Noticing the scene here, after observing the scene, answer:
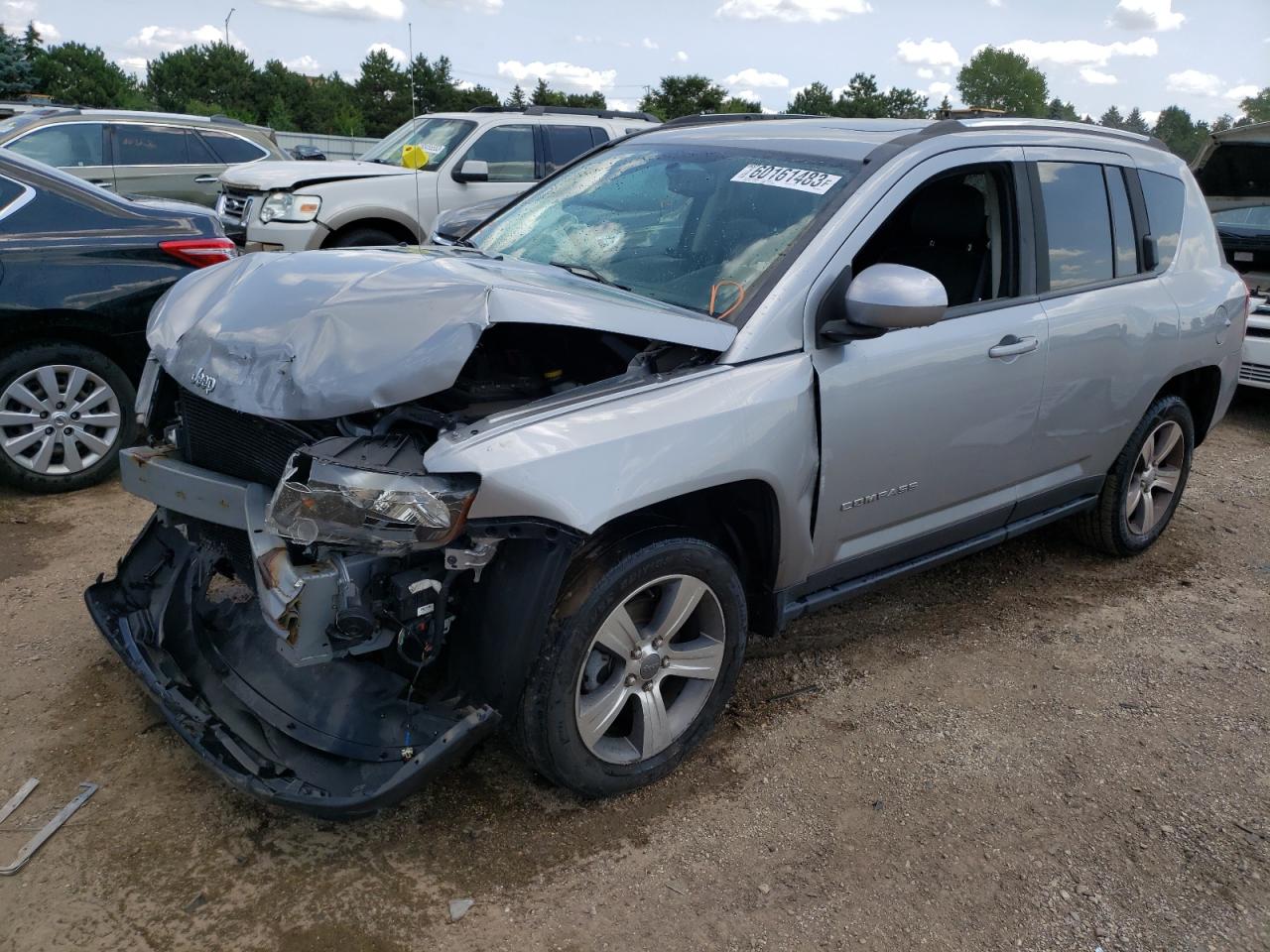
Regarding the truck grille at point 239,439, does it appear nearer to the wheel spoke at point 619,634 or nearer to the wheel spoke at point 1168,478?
the wheel spoke at point 619,634

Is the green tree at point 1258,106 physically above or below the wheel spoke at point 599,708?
above

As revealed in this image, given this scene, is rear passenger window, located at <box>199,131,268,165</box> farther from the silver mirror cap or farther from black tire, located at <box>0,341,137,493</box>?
the silver mirror cap

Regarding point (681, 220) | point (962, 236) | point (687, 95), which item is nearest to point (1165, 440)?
point (962, 236)

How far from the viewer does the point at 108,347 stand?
5.12 meters

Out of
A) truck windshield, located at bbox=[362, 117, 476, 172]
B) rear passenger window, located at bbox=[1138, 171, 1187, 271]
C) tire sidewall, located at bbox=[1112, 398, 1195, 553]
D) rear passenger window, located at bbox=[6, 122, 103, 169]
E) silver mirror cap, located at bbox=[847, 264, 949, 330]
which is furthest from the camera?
rear passenger window, located at bbox=[6, 122, 103, 169]

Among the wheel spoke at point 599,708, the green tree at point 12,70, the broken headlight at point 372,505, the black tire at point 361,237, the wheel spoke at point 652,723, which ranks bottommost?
the wheel spoke at point 652,723

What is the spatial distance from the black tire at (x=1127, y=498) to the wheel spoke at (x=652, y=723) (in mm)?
2683

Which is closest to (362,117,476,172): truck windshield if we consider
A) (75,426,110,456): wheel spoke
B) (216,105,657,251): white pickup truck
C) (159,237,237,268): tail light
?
(216,105,657,251): white pickup truck

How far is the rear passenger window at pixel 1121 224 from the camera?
4.25m

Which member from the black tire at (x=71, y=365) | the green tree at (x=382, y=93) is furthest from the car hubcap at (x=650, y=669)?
the green tree at (x=382, y=93)

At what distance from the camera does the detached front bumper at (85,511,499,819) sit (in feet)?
8.18

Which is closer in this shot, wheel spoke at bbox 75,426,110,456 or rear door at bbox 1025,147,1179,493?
rear door at bbox 1025,147,1179,493

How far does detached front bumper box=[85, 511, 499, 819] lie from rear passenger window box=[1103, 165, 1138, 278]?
3281 millimetres

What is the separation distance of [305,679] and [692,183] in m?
Answer: 2.09
